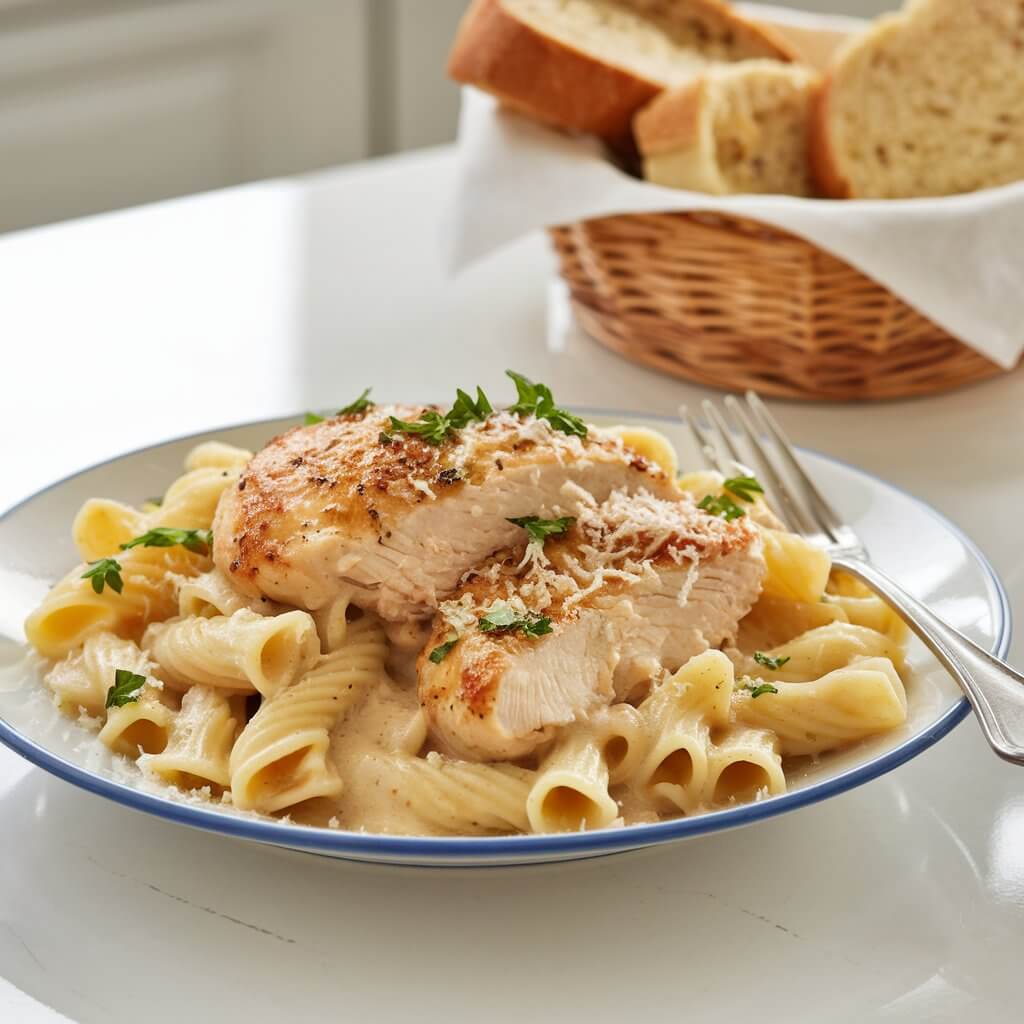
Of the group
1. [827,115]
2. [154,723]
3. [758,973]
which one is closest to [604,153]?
[827,115]

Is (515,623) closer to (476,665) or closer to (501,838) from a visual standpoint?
(476,665)

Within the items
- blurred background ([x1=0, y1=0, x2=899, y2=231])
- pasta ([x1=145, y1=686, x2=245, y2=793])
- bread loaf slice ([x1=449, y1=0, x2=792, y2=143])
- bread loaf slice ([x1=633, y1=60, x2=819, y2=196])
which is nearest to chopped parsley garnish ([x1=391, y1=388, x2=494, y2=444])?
pasta ([x1=145, y1=686, x2=245, y2=793])

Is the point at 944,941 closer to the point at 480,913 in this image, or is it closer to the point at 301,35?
the point at 480,913

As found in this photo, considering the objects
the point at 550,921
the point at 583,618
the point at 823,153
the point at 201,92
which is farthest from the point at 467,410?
the point at 201,92

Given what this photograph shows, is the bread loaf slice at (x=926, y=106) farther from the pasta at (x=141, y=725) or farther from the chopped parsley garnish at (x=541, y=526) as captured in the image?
the pasta at (x=141, y=725)

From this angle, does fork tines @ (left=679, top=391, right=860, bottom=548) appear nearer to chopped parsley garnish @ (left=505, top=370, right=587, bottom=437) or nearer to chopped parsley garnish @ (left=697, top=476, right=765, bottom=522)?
chopped parsley garnish @ (left=697, top=476, right=765, bottom=522)

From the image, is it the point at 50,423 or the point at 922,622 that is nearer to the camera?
the point at 922,622

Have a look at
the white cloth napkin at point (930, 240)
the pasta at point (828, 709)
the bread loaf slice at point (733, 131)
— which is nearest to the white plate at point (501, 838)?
the pasta at point (828, 709)
